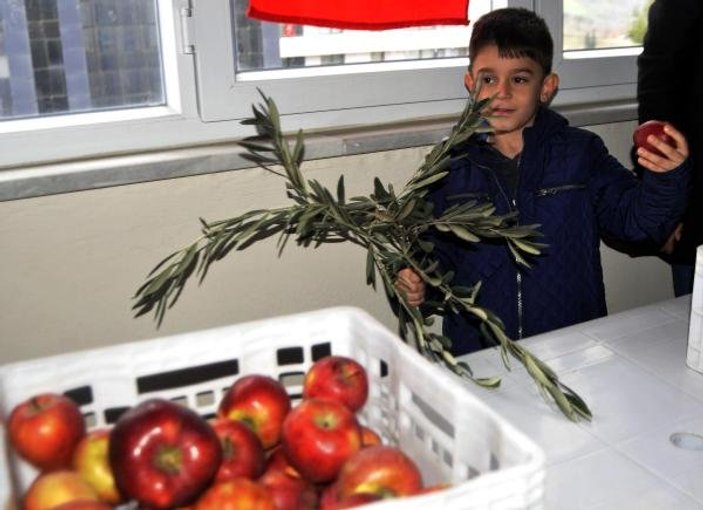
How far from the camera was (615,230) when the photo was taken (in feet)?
5.03

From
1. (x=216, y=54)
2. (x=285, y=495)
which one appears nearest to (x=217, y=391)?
(x=285, y=495)

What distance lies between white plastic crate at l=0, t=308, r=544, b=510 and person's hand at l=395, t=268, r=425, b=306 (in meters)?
0.34

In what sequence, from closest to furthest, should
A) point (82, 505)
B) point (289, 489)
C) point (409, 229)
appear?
point (82, 505) → point (289, 489) → point (409, 229)

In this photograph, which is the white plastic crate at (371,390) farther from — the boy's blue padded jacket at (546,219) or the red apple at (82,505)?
the boy's blue padded jacket at (546,219)

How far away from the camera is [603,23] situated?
2.11 metres

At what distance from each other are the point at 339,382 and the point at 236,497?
21cm

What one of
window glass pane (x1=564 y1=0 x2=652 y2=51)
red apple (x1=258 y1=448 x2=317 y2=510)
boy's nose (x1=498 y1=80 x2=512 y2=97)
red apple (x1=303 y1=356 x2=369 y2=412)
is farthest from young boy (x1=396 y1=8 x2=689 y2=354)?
red apple (x1=258 y1=448 x2=317 y2=510)

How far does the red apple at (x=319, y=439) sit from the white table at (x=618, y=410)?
0.25 metres

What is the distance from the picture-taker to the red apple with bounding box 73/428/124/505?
68cm

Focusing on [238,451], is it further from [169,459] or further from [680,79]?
[680,79]

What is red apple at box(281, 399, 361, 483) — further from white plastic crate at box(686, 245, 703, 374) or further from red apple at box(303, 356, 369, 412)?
white plastic crate at box(686, 245, 703, 374)

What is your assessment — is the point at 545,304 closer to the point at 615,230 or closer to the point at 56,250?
the point at 615,230

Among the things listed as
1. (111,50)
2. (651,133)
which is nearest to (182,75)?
(111,50)

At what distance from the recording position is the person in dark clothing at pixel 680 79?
1.68 metres
